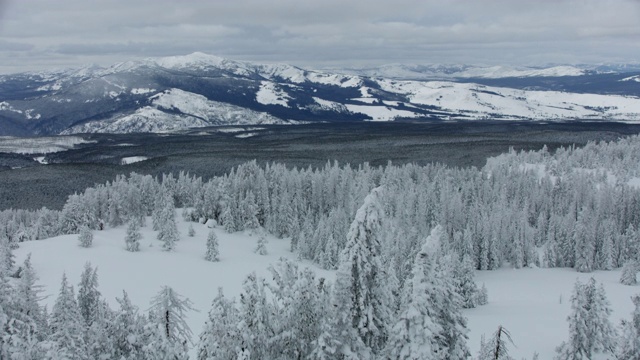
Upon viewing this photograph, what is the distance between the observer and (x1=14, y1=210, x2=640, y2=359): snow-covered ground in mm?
56281

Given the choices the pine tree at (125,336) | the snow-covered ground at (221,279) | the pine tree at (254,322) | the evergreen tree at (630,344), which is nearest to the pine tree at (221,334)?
the pine tree at (254,322)

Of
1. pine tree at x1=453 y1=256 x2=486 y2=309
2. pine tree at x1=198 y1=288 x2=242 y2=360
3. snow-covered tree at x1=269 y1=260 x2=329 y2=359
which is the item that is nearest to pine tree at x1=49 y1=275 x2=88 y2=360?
pine tree at x1=198 y1=288 x2=242 y2=360

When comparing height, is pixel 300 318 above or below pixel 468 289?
above

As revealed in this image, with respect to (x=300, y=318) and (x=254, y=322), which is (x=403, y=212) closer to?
(x=300, y=318)

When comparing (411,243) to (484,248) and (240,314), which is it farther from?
(240,314)

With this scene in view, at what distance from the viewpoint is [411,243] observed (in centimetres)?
9194

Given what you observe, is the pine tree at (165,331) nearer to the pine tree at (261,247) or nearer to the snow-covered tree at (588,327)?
the snow-covered tree at (588,327)

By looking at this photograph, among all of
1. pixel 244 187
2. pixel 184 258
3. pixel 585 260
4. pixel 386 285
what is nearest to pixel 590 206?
pixel 585 260

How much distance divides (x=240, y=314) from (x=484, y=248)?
87.7m

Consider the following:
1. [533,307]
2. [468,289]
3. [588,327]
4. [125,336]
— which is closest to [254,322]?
[125,336]

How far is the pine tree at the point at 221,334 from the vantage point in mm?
19953

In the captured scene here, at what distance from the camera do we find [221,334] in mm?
20250

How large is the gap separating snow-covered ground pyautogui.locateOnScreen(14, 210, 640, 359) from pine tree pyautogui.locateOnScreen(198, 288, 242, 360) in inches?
1306

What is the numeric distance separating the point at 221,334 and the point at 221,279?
2221 inches
